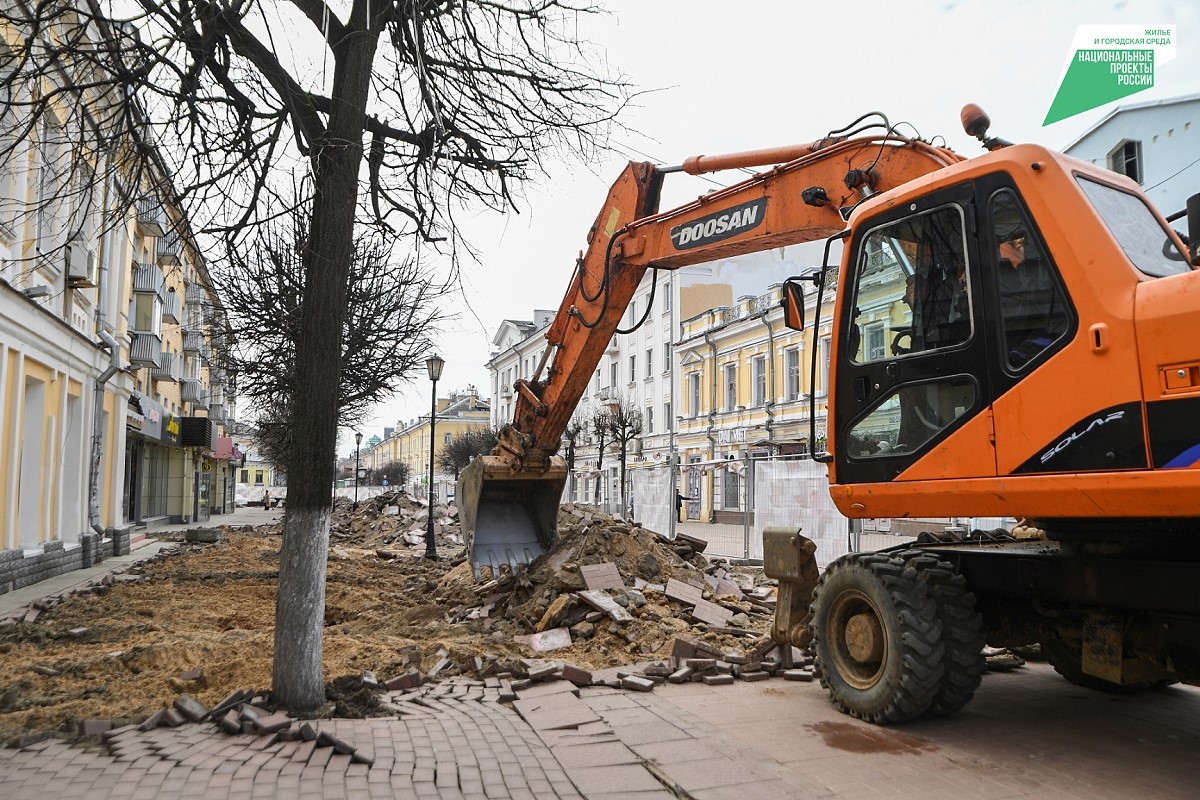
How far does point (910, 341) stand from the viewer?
198 inches

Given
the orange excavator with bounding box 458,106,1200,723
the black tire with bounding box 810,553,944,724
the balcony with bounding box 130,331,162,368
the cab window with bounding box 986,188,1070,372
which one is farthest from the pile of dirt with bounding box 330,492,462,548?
the cab window with bounding box 986,188,1070,372

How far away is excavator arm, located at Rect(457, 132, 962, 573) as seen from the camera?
20.0 feet

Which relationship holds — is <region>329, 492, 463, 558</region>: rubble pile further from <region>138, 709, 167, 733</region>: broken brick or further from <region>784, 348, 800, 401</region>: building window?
<region>138, 709, 167, 733</region>: broken brick

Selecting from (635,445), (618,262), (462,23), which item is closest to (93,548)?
(618,262)

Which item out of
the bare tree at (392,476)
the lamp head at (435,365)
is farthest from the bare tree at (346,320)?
the bare tree at (392,476)

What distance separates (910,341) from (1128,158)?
2505 centimetres

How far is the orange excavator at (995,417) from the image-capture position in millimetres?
3986

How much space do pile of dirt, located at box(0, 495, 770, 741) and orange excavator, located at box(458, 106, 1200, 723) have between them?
92.3 inches

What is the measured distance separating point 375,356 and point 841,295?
14.5m

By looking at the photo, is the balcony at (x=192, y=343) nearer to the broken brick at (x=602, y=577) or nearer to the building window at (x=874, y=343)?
the broken brick at (x=602, y=577)

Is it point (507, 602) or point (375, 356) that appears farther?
point (375, 356)

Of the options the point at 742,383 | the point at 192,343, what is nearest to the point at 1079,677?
the point at 742,383

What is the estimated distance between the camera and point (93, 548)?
1496 cm

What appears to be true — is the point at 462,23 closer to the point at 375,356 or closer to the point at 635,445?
the point at 375,356
